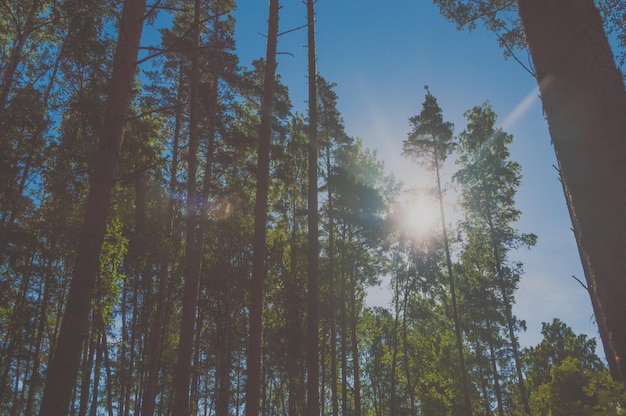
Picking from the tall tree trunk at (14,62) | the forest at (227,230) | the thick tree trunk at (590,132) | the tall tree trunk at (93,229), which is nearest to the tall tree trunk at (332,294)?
the forest at (227,230)

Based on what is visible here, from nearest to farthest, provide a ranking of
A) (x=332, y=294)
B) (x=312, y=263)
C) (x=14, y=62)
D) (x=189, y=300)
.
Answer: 1. (x=14, y=62)
2. (x=189, y=300)
3. (x=312, y=263)
4. (x=332, y=294)

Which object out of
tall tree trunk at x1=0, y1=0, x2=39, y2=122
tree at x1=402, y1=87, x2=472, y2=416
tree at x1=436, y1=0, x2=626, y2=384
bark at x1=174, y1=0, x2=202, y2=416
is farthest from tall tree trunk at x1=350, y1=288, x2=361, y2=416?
tree at x1=436, y1=0, x2=626, y2=384

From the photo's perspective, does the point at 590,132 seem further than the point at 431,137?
No

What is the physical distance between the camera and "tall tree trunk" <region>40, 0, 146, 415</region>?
3.16 meters

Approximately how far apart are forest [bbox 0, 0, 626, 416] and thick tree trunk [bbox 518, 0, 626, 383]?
21 millimetres

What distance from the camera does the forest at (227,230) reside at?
398 centimetres

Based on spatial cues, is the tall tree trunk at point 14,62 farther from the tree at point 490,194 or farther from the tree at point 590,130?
the tree at point 490,194

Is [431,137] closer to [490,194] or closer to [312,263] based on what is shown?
[490,194]

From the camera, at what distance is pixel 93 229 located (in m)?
3.65

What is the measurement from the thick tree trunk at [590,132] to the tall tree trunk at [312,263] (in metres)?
7.32

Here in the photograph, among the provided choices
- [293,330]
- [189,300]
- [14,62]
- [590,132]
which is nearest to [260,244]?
[189,300]

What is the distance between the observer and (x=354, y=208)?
20.2 meters

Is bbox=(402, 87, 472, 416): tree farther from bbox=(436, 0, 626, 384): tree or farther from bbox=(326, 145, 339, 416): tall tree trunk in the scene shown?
bbox=(436, 0, 626, 384): tree

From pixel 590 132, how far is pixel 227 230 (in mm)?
16314
